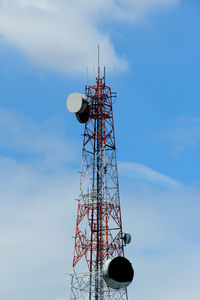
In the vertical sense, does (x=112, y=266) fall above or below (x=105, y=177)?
below

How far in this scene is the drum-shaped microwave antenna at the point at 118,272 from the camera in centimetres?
4626

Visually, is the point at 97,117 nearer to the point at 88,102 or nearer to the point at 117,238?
the point at 88,102

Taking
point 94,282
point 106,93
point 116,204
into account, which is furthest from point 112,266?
point 106,93

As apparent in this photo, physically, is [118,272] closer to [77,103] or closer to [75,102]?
[77,103]

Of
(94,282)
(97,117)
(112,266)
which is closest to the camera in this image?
(112,266)

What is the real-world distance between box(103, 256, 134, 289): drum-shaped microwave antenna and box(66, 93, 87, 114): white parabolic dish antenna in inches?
768

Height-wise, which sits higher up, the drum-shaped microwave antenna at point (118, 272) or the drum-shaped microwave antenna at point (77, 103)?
the drum-shaped microwave antenna at point (77, 103)

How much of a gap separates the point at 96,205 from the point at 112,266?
31.9ft

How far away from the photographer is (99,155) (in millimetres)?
56344

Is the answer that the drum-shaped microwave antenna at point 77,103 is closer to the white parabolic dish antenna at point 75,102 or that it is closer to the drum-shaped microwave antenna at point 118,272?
the white parabolic dish antenna at point 75,102

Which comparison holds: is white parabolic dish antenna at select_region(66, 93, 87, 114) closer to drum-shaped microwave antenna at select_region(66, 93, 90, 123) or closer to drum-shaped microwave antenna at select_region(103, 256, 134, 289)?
drum-shaped microwave antenna at select_region(66, 93, 90, 123)

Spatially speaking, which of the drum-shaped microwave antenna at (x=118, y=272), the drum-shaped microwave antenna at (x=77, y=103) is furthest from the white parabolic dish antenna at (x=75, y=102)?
the drum-shaped microwave antenna at (x=118, y=272)

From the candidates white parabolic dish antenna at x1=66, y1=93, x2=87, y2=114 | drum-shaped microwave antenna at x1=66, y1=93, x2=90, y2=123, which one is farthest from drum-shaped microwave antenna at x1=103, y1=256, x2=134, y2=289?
white parabolic dish antenna at x1=66, y1=93, x2=87, y2=114

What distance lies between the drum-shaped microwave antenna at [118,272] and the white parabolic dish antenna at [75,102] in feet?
64.0
